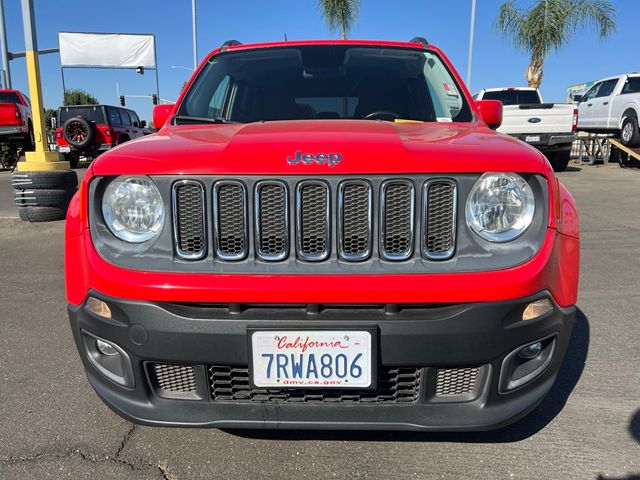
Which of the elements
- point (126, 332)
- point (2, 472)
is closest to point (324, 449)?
point (126, 332)

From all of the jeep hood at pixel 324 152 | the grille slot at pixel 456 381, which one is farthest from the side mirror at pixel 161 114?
the grille slot at pixel 456 381

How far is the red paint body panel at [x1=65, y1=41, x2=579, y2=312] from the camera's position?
5.68 ft

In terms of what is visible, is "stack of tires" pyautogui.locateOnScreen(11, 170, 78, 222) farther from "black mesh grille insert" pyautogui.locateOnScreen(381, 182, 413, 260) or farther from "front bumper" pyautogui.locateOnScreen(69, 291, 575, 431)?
"black mesh grille insert" pyautogui.locateOnScreen(381, 182, 413, 260)

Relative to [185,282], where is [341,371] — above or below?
below

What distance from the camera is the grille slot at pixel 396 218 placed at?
70.8 inches

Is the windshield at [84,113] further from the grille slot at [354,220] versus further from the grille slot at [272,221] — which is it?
the grille slot at [354,220]

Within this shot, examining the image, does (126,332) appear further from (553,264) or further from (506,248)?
(553,264)

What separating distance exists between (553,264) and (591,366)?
1463 millimetres

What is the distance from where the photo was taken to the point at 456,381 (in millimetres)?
1891

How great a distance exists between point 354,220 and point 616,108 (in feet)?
51.8

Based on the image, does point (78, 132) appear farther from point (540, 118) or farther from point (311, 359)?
point (311, 359)

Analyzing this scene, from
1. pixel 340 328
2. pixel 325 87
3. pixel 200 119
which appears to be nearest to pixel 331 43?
pixel 325 87

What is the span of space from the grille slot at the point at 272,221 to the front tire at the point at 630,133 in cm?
1511

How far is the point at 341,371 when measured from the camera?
178 centimetres
